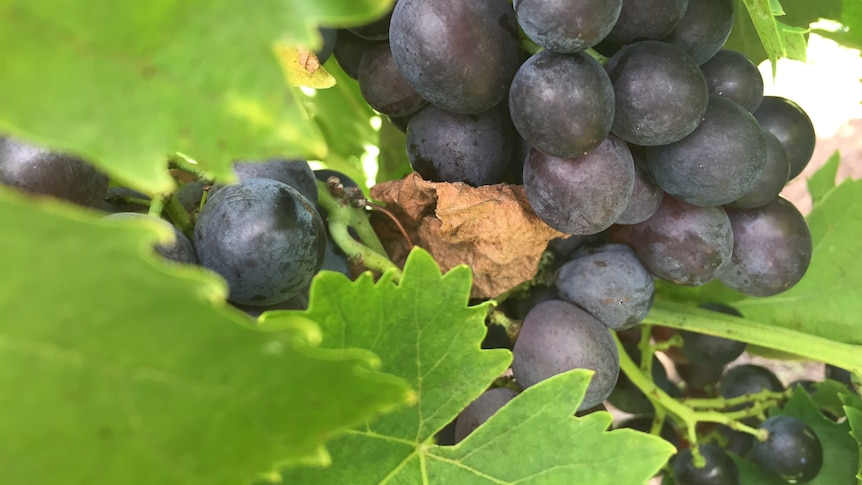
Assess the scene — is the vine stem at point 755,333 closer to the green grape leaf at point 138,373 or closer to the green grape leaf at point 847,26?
→ the green grape leaf at point 847,26

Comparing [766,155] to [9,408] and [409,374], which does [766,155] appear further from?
[9,408]

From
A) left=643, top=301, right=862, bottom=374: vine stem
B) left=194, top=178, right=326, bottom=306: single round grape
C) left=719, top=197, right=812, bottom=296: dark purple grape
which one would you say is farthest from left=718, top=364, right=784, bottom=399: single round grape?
left=194, top=178, right=326, bottom=306: single round grape

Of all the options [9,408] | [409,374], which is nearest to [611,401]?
[409,374]

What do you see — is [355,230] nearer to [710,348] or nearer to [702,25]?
[702,25]

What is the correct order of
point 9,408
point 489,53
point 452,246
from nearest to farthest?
point 9,408 < point 489,53 < point 452,246

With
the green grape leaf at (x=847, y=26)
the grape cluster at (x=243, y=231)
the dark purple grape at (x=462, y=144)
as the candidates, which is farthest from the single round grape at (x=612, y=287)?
the green grape leaf at (x=847, y=26)

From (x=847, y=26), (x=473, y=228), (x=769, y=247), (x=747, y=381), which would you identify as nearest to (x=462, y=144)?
(x=473, y=228)
